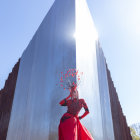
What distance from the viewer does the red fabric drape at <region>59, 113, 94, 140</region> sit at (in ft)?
5.57

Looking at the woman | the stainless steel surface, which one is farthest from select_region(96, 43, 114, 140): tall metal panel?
the woman

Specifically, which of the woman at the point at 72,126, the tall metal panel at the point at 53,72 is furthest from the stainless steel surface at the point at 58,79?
the woman at the point at 72,126

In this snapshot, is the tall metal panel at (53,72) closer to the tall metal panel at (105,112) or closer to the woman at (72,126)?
the woman at (72,126)

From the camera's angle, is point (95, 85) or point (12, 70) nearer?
point (95, 85)

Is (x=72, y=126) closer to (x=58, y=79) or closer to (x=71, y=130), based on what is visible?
(x=71, y=130)

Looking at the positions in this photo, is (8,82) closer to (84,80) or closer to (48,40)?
(48,40)

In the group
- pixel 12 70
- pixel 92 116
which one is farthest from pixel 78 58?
pixel 12 70

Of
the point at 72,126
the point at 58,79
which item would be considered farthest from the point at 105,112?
the point at 72,126

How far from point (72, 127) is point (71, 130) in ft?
0.13

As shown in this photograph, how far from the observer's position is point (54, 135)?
2.42 meters

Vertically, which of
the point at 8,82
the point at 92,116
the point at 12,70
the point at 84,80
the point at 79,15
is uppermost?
the point at 12,70

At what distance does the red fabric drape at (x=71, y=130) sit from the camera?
5.57ft

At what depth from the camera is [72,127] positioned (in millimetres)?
1759

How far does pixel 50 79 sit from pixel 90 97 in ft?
2.58
